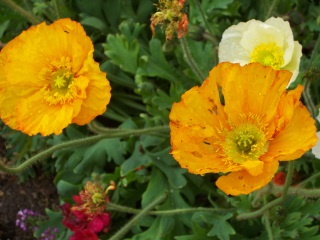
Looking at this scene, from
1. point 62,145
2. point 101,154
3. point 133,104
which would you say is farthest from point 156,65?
point 62,145

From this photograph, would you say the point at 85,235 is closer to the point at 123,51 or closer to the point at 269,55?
the point at 123,51

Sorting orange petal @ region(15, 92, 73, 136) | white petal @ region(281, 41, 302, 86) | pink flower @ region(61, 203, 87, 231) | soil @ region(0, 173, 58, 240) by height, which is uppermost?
white petal @ region(281, 41, 302, 86)

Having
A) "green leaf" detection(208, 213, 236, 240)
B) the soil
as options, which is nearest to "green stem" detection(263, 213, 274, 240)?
"green leaf" detection(208, 213, 236, 240)

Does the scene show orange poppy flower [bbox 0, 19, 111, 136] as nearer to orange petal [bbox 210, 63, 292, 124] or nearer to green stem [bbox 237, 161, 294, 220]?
orange petal [bbox 210, 63, 292, 124]

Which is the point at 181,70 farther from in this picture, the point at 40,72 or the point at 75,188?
the point at 40,72

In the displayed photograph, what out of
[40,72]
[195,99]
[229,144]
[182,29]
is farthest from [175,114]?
[40,72]
